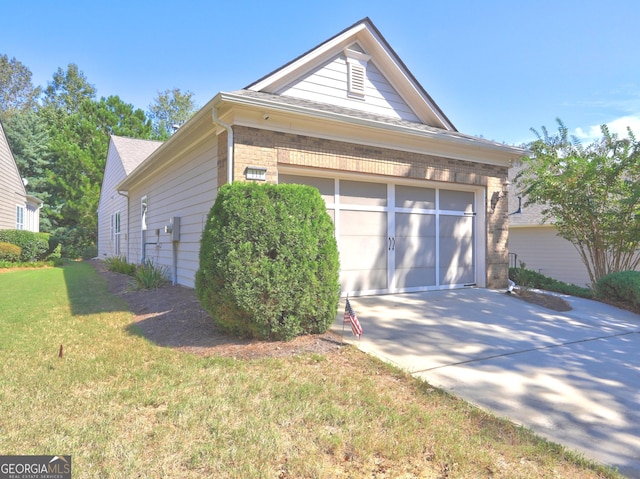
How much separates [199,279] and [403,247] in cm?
A: 478

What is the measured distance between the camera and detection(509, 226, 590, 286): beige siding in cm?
1494

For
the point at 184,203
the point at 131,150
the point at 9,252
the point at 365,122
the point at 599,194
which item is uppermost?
the point at 131,150

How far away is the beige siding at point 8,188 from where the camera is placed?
1708cm

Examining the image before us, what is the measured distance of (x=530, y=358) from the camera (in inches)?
178

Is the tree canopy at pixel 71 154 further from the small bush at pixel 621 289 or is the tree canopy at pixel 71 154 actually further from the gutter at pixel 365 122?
the small bush at pixel 621 289

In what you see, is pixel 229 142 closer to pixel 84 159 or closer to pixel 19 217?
pixel 19 217

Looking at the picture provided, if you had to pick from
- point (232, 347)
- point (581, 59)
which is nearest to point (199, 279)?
point (232, 347)

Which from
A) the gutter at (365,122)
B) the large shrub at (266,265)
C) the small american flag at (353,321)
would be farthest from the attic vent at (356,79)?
the small american flag at (353,321)

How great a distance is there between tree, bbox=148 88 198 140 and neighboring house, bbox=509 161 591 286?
3337cm

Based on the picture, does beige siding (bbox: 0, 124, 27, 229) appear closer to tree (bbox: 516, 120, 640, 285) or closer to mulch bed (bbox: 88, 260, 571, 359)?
mulch bed (bbox: 88, 260, 571, 359)

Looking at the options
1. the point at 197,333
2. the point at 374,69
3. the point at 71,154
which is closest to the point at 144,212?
the point at 374,69

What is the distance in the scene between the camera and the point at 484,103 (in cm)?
1639

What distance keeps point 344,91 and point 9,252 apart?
15106 millimetres

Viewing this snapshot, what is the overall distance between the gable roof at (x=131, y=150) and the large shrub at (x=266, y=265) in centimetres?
1445
